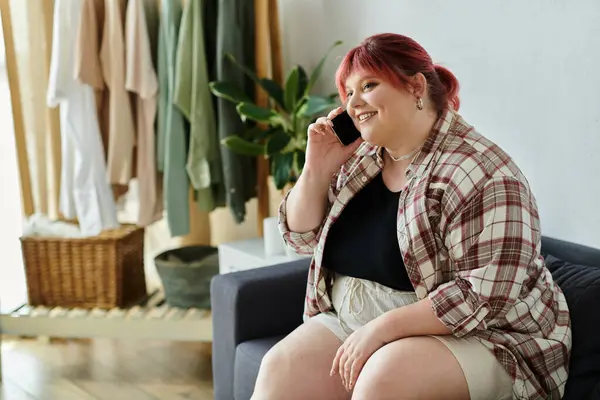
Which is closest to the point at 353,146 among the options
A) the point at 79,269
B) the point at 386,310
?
the point at 386,310

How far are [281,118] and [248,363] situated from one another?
0.96 meters

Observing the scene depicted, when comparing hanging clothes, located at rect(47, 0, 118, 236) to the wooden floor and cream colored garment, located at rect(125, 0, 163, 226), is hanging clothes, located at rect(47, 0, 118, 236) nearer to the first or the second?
cream colored garment, located at rect(125, 0, 163, 226)

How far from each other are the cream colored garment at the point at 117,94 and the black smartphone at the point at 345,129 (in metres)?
1.32

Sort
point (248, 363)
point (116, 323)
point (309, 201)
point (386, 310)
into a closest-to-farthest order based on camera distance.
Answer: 1. point (386, 310)
2. point (309, 201)
3. point (248, 363)
4. point (116, 323)

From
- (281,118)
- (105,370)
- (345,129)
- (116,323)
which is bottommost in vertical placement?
(105,370)

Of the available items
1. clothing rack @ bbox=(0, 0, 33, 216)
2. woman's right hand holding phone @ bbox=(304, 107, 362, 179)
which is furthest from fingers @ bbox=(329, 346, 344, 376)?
clothing rack @ bbox=(0, 0, 33, 216)

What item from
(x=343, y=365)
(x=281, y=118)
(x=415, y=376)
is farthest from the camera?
(x=281, y=118)

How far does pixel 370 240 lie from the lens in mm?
1824

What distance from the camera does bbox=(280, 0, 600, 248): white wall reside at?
2.13 meters

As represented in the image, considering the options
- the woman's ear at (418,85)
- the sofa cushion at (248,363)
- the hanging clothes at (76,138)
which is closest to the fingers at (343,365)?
the sofa cushion at (248,363)

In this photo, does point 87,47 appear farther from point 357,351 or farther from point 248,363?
point 357,351

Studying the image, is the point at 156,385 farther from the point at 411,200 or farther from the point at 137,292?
the point at 411,200

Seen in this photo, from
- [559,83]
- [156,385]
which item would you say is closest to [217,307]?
[156,385]

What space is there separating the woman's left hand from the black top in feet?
0.45
